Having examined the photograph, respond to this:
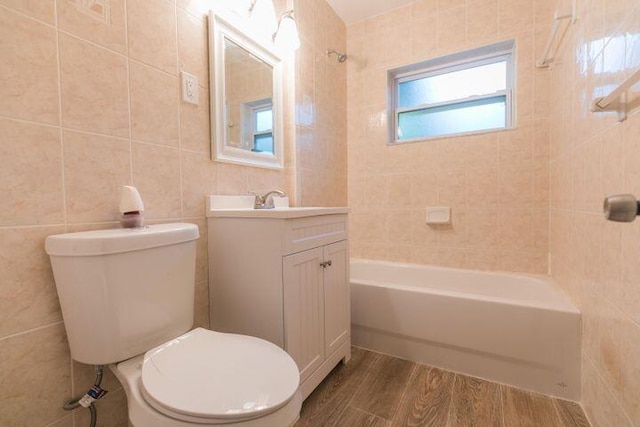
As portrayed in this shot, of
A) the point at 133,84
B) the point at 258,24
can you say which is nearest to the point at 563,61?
the point at 258,24

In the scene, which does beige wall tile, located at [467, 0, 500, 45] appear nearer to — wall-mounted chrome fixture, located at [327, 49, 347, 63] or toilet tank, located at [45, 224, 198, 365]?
wall-mounted chrome fixture, located at [327, 49, 347, 63]

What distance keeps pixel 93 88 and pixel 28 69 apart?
0.16 m

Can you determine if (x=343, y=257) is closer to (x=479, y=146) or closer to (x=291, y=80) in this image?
(x=291, y=80)

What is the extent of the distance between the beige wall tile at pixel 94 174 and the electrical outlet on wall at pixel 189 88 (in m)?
0.34

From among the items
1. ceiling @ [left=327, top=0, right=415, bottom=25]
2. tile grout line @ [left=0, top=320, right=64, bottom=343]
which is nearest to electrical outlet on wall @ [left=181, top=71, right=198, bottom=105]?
tile grout line @ [left=0, top=320, right=64, bottom=343]

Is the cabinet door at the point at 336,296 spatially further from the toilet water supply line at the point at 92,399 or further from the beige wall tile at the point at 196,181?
the toilet water supply line at the point at 92,399

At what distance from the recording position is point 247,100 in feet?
5.18

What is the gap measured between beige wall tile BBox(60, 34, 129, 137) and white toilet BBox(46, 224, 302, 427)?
383 mm

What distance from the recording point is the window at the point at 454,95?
81.7 inches

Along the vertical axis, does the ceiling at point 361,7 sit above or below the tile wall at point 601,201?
above

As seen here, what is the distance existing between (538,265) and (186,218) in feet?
7.06

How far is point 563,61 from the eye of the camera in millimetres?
1562

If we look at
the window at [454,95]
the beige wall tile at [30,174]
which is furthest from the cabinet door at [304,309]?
the window at [454,95]

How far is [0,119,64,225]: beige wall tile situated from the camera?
777mm
